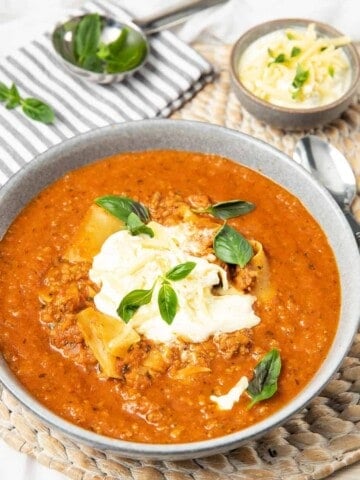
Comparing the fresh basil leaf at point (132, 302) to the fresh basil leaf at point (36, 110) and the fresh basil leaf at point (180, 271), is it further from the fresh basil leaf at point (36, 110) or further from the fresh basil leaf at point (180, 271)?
the fresh basil leaf at point (36, 110)

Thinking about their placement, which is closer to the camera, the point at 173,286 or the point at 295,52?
the point at 173,286

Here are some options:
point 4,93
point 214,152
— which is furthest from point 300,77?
point 4,93

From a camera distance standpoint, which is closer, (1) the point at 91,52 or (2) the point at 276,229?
(2) the point at 276,229

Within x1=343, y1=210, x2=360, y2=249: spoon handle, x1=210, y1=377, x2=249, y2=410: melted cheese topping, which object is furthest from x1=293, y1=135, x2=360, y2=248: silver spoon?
x1=210, y1=377, x2=249, y2=410: melted cheese topping

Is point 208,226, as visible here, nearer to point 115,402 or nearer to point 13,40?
point 115,402

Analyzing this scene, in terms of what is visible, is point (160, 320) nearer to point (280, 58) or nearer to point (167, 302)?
point (167, 302)

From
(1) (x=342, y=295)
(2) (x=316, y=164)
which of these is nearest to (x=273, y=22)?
(2) (x=316, y=164)

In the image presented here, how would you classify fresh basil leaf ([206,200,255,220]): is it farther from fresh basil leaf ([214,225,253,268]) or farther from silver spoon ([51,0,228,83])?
silver spoon ([51,0,228,83])
